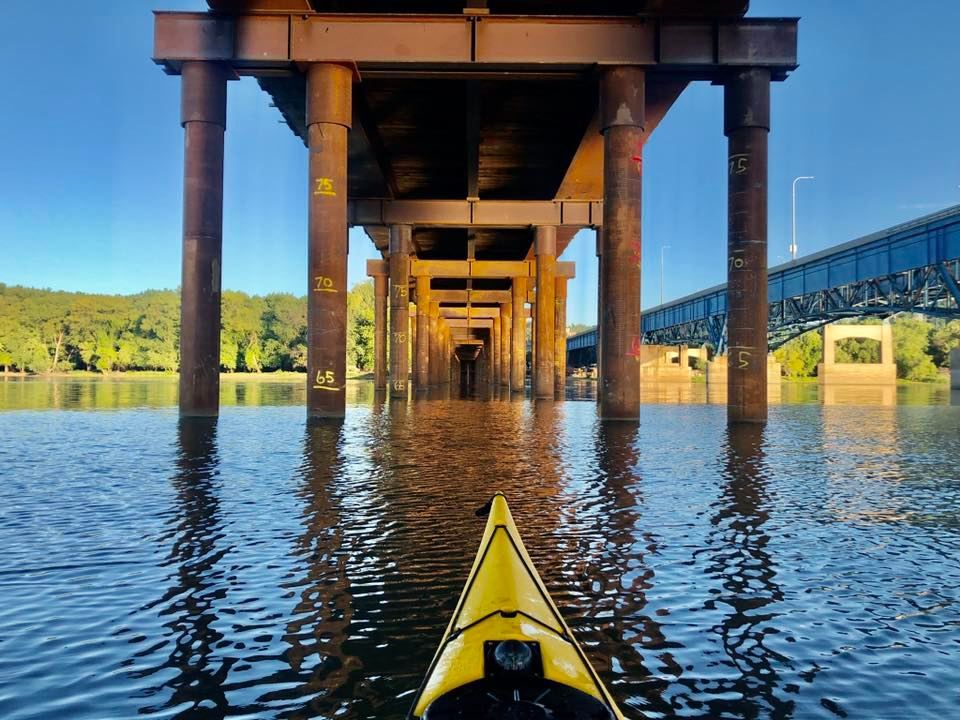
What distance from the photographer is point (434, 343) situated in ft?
255

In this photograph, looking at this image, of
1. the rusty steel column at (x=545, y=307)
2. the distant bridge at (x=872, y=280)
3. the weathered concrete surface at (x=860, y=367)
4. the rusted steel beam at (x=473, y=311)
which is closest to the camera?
the rusty steel column at (x=545, y=307)

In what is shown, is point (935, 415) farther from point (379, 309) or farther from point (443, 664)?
point (379, 309)

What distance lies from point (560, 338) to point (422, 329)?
35.2 feet

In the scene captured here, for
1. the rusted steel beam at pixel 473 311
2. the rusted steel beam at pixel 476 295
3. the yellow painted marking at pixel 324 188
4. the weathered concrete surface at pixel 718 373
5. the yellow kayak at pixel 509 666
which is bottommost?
the yellow kayak at pixel 509 666

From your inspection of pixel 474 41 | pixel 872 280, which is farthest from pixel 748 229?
pixel 872 280

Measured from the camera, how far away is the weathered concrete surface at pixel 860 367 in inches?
3637


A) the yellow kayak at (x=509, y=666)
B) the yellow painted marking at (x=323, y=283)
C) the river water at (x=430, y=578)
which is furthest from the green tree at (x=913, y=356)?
the yellow kayak at (x=509, y=666)

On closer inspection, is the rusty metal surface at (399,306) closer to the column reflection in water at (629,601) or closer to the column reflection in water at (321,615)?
the column reflection in water at (629,601)

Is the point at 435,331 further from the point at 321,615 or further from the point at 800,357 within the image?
the point at 800,357

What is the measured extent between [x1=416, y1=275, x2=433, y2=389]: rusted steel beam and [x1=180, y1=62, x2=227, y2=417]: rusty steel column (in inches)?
1325

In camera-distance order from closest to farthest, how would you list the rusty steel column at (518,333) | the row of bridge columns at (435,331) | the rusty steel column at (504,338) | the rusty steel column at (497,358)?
the row of bridge columns at (435,331) < the rusty steel column at (518,333) < the rusty steel column at (504,338) < the rusty steel column at (497,358)

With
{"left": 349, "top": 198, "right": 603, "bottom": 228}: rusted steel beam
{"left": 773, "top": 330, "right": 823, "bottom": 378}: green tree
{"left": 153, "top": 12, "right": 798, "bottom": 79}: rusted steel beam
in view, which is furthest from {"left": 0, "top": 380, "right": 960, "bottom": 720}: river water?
{"left": 773, "top": 330, "right": 823, "bottom": 378}: green tree

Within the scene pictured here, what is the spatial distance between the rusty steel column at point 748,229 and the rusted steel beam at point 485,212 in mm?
20946

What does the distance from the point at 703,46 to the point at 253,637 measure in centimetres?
2384
